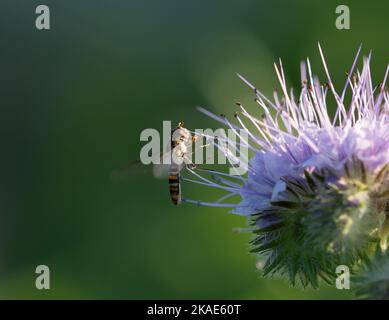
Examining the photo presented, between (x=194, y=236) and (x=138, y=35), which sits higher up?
(x=138, y=35)

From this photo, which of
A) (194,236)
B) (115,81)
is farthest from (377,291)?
(115,81)

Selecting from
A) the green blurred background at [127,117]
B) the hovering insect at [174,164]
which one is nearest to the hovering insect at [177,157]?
the hovering insect at [174,164]

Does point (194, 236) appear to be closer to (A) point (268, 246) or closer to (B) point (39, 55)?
(A) point (268, 246)

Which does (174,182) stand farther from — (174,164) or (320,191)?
(320,191)

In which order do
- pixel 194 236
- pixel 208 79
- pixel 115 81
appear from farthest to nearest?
pixel 115 81 → pixel 208 79 → pixel 194 236

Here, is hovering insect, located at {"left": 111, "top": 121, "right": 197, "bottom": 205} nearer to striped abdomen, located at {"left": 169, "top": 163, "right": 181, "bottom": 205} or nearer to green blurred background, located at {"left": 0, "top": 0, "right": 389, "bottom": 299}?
striped abdomen, located at {"left": 169, "top": 163, "right": 181, "bottom": 205}

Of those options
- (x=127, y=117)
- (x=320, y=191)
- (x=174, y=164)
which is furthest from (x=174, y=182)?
(x=127, y=117)

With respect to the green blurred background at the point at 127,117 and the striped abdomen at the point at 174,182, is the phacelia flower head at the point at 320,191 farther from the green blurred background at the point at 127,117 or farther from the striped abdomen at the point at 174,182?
the green blurred background at the point at 127,117

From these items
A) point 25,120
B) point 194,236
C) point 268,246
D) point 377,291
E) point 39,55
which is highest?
point 39,55
